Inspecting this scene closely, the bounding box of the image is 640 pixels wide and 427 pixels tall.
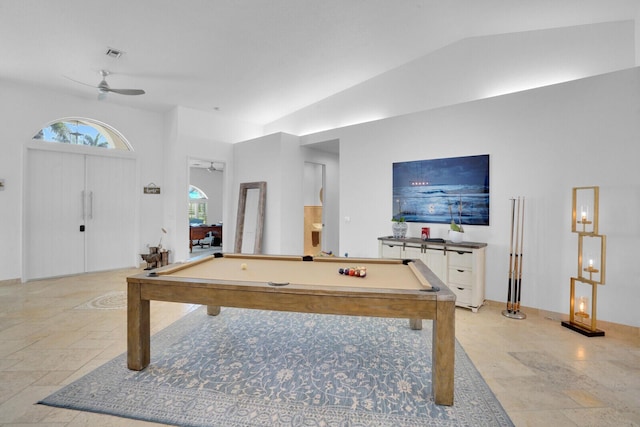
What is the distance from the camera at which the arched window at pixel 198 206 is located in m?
11.6

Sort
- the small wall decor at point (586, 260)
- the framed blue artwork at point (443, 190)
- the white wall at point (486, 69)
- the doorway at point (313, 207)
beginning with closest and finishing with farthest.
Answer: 1. the small wall decor at point (586, 260)
2. the white wall at point (486, 69)
3. the framed blue artwork at point (443, 190)
4. the doorway at point (313, 207)

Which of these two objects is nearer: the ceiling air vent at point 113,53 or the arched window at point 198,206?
the ceiling air vent at point 113,53

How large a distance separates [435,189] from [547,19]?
2.38 m

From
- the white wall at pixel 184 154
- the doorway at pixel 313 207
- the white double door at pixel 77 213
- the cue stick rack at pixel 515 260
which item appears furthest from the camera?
the doorway at pixel 313 207

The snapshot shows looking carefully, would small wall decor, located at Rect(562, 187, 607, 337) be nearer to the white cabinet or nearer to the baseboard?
the white cabinet

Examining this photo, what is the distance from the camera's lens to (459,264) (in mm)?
3963

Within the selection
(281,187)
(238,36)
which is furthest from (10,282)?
(238,36)

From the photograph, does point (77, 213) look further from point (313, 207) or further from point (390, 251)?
point (390, 251)

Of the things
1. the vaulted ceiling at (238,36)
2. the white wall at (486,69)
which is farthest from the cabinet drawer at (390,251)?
the vaulted ceiling at (238,36)

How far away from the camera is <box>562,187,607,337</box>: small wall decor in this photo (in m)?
3.20

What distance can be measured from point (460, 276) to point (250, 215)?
4319mm

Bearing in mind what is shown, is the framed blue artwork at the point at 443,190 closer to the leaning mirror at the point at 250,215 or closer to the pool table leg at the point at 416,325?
the pool table leg at the point at 416,325

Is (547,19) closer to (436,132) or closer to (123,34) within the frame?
(436,132)

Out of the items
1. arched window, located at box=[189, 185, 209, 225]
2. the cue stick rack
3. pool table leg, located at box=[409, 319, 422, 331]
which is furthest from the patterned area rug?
arched window, located at box=[189, 185, 209, 225]
